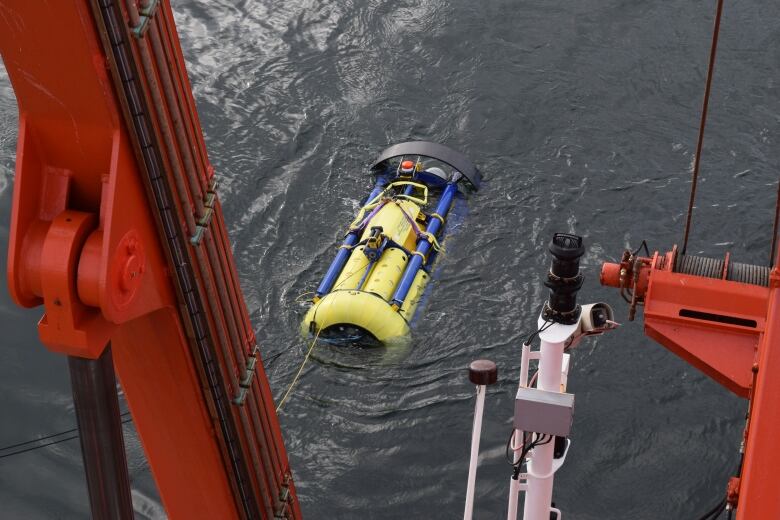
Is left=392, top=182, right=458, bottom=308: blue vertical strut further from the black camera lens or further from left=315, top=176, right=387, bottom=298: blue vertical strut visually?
the black camera lens

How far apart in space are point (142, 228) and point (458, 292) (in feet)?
32.2

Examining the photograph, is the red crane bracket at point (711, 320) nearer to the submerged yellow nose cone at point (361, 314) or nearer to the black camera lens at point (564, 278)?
the black camera lens at point (564, 278)

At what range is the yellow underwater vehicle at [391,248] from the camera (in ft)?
40.9

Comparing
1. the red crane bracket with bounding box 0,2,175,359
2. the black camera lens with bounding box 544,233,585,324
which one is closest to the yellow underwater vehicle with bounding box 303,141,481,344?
Answer: the black camera lens with bounding box 544,233,585,324

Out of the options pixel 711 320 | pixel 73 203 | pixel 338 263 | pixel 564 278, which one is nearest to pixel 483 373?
pixel 564 278

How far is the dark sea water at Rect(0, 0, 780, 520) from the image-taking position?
12.0 metres

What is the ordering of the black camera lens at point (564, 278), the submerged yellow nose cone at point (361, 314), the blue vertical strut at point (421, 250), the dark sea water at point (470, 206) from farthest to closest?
the blue vertical strut at point (421, 250)
the submerged yellow nose cone at point (361, 314)
the dark sea water at point (470, 206)
the black camera lens at point (564, 278)

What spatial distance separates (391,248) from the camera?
13.5 meters

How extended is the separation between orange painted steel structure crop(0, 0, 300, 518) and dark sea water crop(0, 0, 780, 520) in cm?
703

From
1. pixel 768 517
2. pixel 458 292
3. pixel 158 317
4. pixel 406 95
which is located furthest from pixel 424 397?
pixel 768 517

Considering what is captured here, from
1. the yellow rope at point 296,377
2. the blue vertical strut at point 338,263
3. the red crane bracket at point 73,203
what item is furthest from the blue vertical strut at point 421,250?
the red crane bracket at point 73,203

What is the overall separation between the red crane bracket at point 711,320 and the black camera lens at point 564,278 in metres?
0.51

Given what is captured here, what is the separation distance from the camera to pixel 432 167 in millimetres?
16062

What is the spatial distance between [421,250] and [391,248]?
0.49 meters
